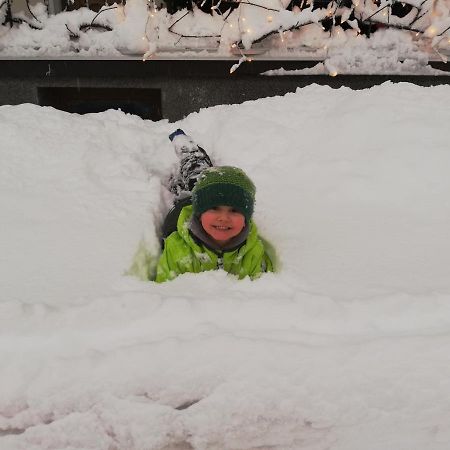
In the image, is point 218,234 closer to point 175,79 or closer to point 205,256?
point 205,256

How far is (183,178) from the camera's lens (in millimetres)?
2943

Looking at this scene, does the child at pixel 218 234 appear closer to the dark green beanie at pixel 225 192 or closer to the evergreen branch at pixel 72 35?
the dark green beanie at pixel 225 192

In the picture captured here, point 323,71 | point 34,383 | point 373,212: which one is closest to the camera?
point 34,383

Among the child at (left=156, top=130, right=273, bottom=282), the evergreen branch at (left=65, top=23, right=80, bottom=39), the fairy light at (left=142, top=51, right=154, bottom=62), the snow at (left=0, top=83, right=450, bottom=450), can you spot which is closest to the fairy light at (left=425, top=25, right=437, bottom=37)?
the snow at (left=0, top=83, right=450, bottom=450)

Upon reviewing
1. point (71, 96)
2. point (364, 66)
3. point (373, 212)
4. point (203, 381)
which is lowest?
point (203, 381)

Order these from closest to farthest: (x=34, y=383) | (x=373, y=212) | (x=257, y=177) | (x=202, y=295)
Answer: (x=34, y=383) → (x=202, y=295) → (x=373, y=212) → (x=257, y=177)

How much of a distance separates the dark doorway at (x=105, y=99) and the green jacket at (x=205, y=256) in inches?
111

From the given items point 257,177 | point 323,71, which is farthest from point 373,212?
point 323,71

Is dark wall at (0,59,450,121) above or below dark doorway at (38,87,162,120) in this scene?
above

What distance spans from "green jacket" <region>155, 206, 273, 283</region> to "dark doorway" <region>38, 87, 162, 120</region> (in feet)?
9.27

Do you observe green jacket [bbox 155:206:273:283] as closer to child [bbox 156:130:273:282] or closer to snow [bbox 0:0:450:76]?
child [bbox 156:130:273:282]

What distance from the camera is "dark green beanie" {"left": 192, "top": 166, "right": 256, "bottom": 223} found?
2139 millimetres

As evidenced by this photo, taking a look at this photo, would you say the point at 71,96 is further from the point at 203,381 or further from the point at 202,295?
the point at 203,381

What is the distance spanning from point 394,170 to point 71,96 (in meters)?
3.53
